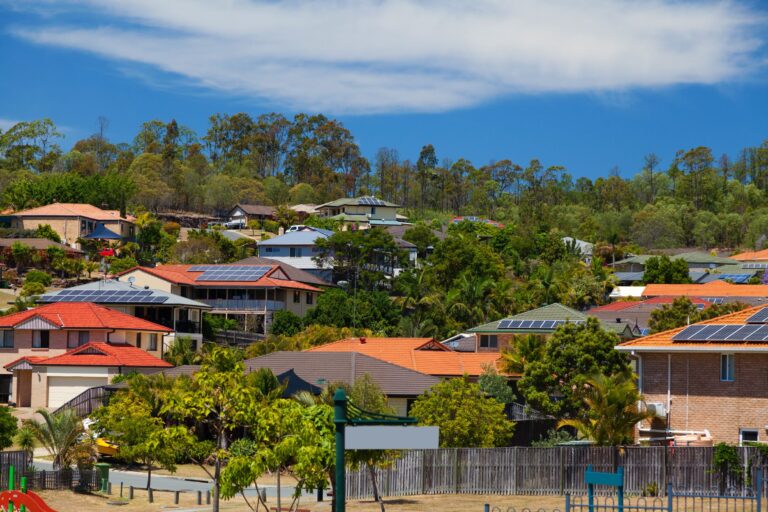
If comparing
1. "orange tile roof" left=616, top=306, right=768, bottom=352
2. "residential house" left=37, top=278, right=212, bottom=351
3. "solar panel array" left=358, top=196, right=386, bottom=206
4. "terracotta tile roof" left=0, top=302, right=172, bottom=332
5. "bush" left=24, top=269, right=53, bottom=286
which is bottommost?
"orange tile roof" left=616, top=306, right=768, bottom=352

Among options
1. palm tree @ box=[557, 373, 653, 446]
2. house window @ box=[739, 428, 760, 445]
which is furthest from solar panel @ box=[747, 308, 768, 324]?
palm tree @ box=[557, 373, 653, 446]

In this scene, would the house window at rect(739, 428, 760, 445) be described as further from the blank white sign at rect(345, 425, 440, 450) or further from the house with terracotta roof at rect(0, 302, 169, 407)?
the house with terracotta roof at rect(0, 302, 169, 407)

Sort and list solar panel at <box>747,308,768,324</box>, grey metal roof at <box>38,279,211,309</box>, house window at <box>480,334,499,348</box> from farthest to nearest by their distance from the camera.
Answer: grey metal roof at <box>38,279,211,309</box> → house window at <box>480,334,499,348</box> → solar panel at <box>747,308,768,324</box>

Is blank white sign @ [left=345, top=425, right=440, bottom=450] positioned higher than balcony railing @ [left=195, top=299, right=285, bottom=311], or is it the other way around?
balcony railing @ [left=195, top=299, right=285, bottom=311]

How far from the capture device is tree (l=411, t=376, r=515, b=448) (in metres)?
45.8

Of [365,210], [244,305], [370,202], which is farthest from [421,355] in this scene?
[370,202]

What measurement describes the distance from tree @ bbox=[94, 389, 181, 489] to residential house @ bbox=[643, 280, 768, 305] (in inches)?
2480

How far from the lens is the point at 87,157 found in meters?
189

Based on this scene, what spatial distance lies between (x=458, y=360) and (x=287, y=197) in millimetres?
125357

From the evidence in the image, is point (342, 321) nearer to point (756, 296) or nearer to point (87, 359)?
point (87, 359)

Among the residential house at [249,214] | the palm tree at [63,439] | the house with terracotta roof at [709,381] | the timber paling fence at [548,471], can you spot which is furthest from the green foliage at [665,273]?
the palm tree at [63,439]

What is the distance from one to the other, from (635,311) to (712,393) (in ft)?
160

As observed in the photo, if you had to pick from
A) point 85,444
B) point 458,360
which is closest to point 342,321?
point 458,360

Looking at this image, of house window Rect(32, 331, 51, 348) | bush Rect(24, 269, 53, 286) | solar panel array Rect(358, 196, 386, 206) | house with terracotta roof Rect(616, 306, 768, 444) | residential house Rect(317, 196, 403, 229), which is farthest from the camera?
solar panel array Rect(358, 196, 386, 206)
